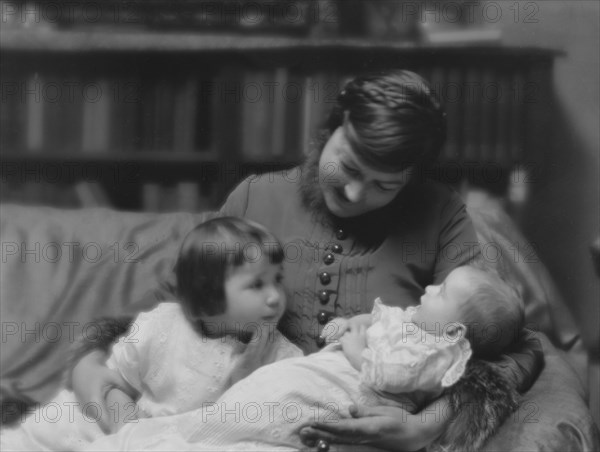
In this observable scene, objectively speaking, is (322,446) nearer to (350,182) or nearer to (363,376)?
(363,376)

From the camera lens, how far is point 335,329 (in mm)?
1269

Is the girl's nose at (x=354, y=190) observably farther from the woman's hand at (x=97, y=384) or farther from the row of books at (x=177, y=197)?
the woman's hand at (x=97, y=384)

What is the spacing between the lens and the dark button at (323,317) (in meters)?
1.29

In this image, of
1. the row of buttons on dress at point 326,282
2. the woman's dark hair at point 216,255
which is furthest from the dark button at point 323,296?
the woman's dark hair at point 216,255

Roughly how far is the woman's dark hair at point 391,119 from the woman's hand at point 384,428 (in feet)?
1.22

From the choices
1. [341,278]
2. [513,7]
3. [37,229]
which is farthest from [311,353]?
[513,7]

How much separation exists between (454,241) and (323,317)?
25 cm

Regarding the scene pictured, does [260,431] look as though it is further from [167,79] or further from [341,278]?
[167,79]

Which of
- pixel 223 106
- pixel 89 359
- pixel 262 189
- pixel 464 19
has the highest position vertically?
pixel 464 19

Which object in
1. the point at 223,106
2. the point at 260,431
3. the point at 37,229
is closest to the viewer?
the point at 260,431

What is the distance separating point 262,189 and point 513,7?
564mm

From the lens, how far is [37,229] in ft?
5.02

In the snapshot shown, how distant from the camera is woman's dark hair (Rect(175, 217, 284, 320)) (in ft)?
3.96

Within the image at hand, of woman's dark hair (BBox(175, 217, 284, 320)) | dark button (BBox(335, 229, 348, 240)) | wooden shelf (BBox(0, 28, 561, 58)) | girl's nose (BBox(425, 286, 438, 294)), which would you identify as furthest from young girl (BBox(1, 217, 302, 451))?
wooden shelf (BBox(0, 28, 561, 58))
